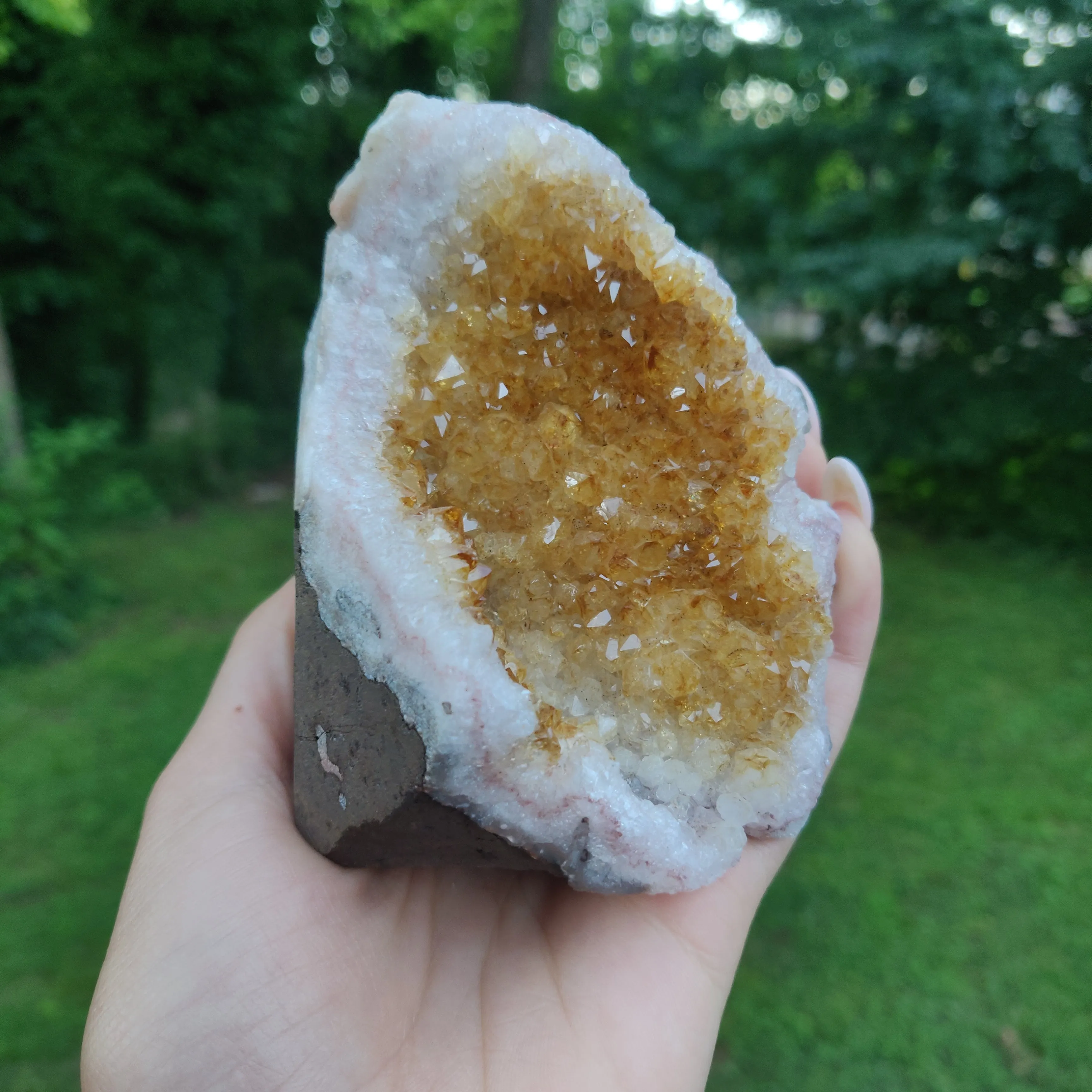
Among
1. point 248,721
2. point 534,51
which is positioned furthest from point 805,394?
point 534,51

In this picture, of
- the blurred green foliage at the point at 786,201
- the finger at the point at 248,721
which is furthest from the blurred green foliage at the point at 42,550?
the finger at the point at 248,721

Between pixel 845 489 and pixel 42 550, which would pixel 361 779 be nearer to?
pixel 845 489

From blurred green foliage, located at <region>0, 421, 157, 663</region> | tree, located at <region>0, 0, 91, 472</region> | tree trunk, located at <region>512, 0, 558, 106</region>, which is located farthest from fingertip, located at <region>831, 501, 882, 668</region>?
tree trunk, located at <region>512, 0, 558, 106</region>

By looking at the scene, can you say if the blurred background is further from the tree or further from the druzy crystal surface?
the druzy crystal surface

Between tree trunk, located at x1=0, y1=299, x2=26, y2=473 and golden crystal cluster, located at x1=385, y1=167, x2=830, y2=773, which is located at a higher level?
golden crystal cluster, located at x1=385, y1=167, x2=830, y2=773

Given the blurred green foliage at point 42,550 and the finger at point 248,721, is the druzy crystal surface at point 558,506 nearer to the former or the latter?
the finger at point 248,721
